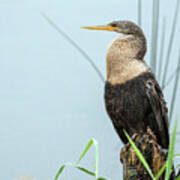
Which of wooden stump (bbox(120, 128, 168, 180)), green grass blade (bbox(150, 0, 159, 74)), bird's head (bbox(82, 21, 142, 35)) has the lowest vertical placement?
wooden stump (bbox(120, 128, 168, 180))

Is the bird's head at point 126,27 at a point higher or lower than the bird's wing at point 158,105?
higher

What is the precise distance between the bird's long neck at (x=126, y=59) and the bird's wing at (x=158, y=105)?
5 cm

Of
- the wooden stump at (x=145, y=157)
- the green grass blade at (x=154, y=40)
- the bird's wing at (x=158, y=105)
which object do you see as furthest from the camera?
the green grass blade at (x=154, y=40)

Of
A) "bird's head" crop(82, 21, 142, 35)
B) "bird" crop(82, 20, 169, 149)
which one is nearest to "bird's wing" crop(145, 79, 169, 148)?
"bird" crop(82, 20, 169, 149)

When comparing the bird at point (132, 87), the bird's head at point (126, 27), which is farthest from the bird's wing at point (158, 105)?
the bird's head at point (126, 27)

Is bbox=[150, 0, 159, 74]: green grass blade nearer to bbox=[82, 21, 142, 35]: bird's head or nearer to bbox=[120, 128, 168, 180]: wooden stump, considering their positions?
bbox=[82, 21, 142, 35]: bird's head

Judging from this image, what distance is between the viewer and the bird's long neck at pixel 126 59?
131 cm

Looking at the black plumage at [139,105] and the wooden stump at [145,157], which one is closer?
the wooden stump at [145,157]

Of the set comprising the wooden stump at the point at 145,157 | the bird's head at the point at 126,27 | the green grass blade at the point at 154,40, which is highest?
the bird's head at the point at 126,27

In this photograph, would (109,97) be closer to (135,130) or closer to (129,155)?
(135,130)

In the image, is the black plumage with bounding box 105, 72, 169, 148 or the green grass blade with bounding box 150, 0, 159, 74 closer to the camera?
the black plumage with bounding box 105, 72, 169, 148

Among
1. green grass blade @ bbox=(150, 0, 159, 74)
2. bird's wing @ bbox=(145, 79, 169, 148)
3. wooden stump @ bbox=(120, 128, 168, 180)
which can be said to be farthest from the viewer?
green grass blade @ bbox=(150, 0, 159, 74)

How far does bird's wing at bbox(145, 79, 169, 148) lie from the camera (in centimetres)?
131

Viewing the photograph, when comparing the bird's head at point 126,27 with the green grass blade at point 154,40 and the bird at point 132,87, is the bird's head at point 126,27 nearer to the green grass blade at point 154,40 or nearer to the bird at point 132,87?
the bird at point 132,87
